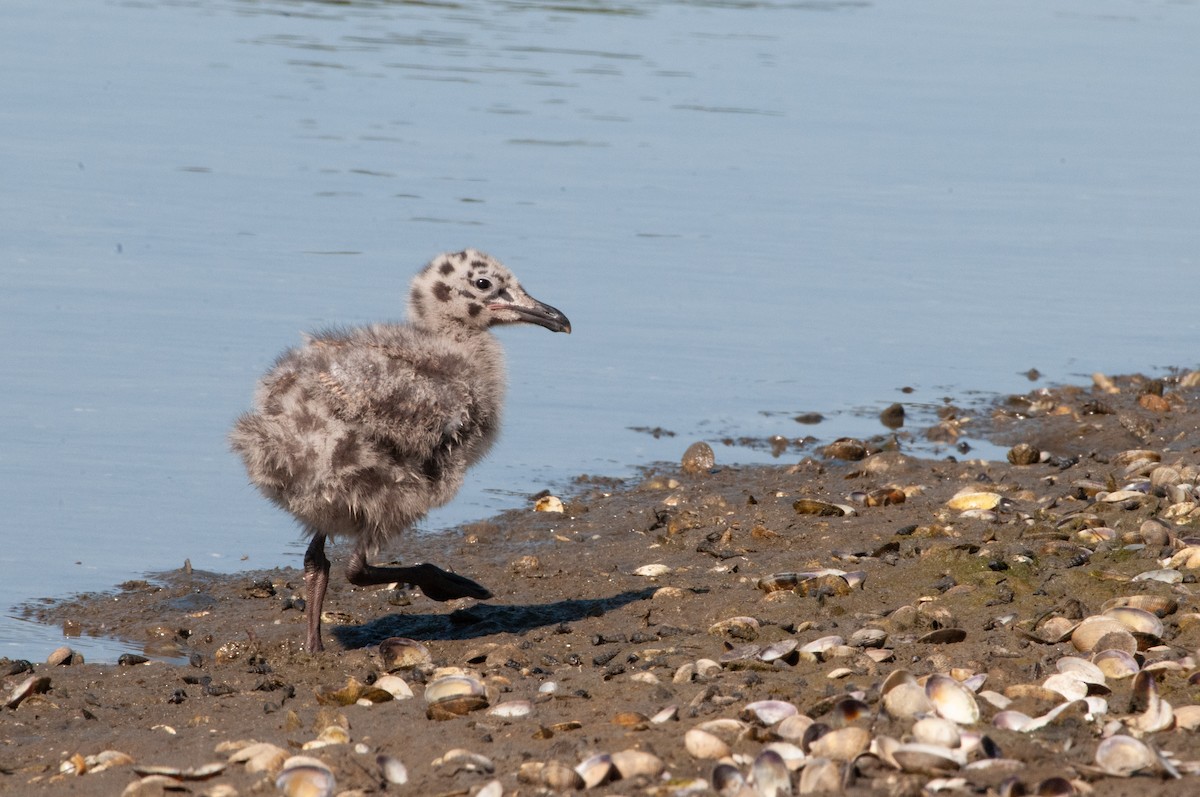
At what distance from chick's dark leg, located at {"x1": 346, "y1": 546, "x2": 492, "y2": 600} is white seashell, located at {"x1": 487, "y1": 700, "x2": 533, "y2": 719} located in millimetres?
1781

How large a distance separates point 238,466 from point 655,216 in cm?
690

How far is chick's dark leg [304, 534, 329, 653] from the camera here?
7316 millimetres

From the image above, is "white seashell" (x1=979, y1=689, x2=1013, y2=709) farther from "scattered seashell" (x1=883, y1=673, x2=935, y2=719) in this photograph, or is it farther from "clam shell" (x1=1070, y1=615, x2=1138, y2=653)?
"clam shell" (x1=1070, y1=615, x2=1138, y2=653)

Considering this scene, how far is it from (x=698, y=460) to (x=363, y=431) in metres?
3.83

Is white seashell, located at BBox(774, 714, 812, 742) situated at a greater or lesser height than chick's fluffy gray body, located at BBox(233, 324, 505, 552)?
lesser

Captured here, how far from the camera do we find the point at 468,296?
26.4ft

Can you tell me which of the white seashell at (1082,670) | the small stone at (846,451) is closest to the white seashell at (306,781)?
the white seashell at (1082,670)

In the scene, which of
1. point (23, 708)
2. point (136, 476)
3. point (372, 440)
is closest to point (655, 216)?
point (136, 476)

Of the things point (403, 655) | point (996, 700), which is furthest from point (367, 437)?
point (996, 700)

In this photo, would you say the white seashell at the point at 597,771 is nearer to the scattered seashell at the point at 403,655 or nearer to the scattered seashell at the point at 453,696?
the scattered seashell at the point at 453,696

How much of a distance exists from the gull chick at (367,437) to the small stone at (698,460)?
113 inches

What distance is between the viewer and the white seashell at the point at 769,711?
5.52 metres

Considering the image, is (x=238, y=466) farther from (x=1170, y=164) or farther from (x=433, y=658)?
(x=1170, y=164)

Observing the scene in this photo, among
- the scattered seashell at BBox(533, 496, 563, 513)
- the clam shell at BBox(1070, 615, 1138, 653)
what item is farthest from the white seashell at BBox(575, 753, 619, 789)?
the scattered seashell at BBox(533, 496, 563, 513)
